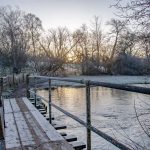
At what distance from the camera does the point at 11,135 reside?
17.3ft

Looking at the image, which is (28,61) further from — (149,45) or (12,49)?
(149,45)

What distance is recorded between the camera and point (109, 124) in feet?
43.9

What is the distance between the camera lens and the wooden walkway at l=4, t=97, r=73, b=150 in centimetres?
457

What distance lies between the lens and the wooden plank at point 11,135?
4.68 metres

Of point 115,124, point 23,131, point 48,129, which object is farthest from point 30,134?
point 115,124

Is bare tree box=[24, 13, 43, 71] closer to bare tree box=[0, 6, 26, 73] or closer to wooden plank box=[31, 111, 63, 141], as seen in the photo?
bare tree box=[0, 6, 26, 73]

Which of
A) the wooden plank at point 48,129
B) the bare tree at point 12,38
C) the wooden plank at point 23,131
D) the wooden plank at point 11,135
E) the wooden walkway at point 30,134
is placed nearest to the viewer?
the wooden walkway at point 30,134

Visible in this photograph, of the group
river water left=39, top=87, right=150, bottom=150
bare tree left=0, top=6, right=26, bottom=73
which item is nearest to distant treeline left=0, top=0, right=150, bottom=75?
bare tree left=0, top=6, right=26, bottom=73

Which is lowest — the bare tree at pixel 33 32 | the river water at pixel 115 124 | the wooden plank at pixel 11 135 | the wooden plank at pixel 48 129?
the river water at pixel 115 124

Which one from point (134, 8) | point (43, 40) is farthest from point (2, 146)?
point (43, 40)

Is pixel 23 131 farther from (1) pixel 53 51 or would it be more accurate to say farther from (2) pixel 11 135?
(1) pixel 53 51

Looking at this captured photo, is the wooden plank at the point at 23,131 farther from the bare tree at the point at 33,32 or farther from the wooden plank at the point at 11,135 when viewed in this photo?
the bare tree at the point at 33,32

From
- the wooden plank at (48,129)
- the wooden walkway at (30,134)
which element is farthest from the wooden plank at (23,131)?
the wooden plank at (48,129)

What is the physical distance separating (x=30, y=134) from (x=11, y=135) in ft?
0.89
